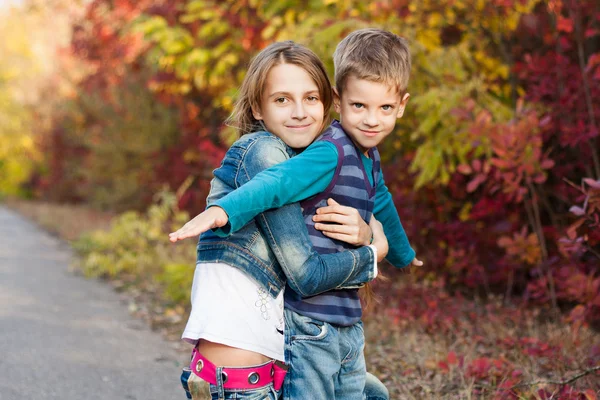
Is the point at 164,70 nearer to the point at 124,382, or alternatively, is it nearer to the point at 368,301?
the point at 124,382

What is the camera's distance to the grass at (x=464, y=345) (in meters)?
3.54

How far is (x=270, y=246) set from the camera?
2.28 metres

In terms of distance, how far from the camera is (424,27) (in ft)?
19.4

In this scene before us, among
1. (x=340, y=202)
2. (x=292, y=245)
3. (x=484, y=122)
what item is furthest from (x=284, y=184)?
(x=484, y=122)

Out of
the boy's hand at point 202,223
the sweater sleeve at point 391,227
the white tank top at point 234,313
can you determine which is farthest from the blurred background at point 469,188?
the boy's hand at point 202,223

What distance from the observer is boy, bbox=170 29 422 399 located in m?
2.27

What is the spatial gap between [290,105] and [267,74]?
0.43ft

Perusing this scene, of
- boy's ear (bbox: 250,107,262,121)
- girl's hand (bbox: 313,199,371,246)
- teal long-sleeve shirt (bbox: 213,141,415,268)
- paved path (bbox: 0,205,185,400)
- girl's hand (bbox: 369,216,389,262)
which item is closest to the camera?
teal long-sleeve shirt (bbox: 213,141,415,268)

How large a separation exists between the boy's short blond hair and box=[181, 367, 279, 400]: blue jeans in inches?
40.9

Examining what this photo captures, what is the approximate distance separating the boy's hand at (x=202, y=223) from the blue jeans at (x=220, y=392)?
1.76 feet

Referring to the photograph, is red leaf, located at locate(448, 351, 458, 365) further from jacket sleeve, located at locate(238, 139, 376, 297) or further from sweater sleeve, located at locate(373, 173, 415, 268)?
jacket sleeve, located at locate(238, 139, 376, 297)

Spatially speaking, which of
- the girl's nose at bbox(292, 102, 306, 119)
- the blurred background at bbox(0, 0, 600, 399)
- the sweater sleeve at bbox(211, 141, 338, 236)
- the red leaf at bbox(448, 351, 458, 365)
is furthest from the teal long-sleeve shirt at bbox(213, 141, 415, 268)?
the red leaf at bbox(448, 351, 458, 365)

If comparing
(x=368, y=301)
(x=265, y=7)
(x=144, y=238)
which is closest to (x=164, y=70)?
(x=144, y=238)

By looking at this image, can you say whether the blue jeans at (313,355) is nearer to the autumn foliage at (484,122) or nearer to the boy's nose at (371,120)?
the boy's nose at (371,120)
